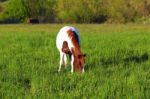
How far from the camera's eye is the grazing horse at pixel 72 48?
439 inches

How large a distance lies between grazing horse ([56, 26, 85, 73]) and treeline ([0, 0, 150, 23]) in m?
57.8

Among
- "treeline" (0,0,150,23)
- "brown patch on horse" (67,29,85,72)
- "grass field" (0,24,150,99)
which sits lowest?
"treeline" (0,0,150,23)

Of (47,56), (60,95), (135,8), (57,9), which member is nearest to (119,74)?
(60,95)

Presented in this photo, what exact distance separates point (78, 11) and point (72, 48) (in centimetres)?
7088

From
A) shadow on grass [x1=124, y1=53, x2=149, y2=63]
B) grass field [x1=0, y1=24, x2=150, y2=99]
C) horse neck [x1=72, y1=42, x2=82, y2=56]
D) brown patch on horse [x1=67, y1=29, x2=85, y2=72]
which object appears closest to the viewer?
grass field [x1=0, y1=24, x2=150, y2=99]

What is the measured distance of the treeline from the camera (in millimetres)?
78812

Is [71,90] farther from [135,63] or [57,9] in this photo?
[57,9]

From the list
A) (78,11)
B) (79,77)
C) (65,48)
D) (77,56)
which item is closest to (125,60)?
(65,48)

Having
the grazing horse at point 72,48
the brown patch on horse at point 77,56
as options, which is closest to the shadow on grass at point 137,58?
the grazing horse at point 72,48

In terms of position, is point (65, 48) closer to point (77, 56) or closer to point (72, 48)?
point (72, 48)

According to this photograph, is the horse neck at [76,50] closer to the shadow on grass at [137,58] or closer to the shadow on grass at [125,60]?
the shadow on grass at [125,60]

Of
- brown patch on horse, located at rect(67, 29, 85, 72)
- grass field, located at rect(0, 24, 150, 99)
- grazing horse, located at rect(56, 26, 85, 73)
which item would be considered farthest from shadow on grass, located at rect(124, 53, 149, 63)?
brown patch on horse, located at rect(67, 29, 85, 72)

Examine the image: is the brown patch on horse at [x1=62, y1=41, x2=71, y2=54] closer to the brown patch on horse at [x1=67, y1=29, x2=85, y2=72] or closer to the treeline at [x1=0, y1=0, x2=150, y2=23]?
the brown patch on horse at [x1=67, y1=29, x2=85, y2=72]

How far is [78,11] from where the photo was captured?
3241 inches
